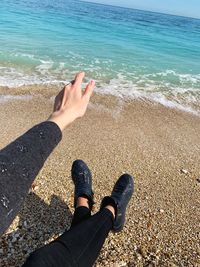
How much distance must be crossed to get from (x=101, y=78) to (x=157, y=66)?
12.5 ft

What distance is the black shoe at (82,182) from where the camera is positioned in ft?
10.0

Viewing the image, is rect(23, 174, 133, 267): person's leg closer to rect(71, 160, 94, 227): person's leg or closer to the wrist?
rect(71, 160, 94, 227): person's leg

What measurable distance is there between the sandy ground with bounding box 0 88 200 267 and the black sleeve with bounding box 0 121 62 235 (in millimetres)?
1223

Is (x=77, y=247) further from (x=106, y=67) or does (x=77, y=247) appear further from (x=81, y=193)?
(x=106, y=67)

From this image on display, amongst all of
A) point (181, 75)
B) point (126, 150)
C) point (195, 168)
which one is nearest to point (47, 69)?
point (181, 75)

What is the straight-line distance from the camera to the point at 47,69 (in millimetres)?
9398

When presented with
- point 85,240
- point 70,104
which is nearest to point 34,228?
point 85,240

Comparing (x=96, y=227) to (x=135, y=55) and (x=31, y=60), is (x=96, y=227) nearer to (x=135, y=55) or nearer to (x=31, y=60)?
(x=31, y=60)

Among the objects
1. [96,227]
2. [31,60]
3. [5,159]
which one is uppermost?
[5,159]

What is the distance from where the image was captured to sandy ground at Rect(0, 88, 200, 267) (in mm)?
2781

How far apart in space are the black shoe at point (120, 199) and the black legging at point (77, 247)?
0.20m

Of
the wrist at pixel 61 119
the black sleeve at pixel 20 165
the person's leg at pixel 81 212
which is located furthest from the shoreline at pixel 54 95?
the black sleeve at pixel 20 165

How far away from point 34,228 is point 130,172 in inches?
61.1

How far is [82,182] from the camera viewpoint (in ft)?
10.9
